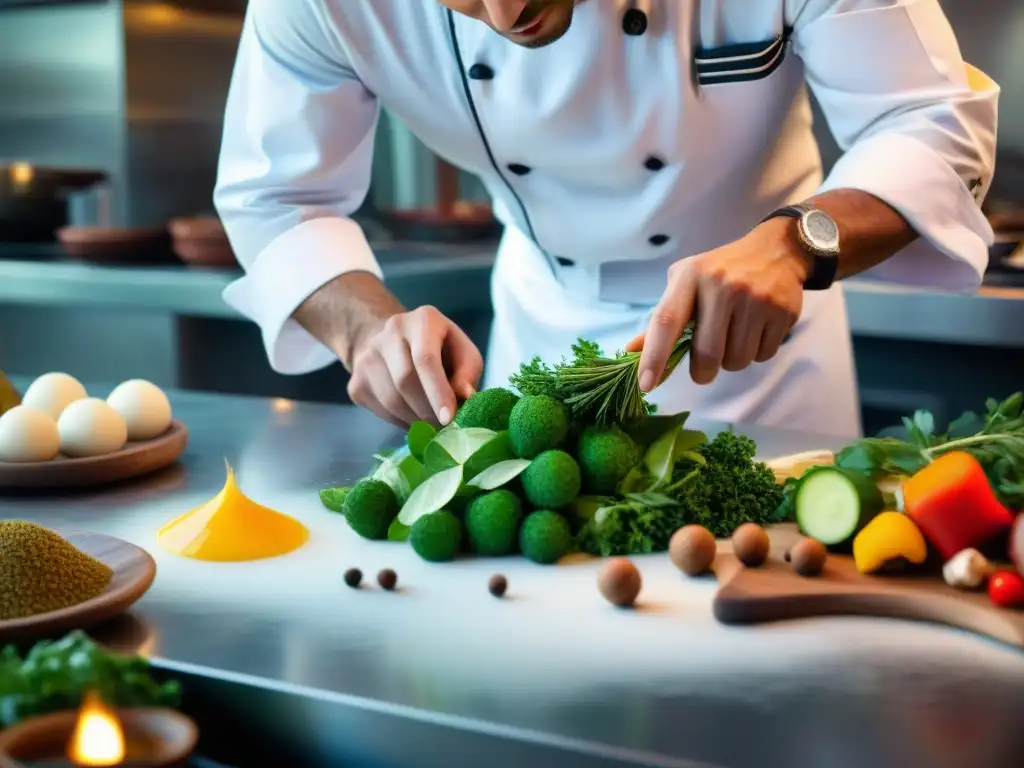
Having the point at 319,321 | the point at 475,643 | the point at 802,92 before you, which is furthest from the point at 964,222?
the point at 475,643

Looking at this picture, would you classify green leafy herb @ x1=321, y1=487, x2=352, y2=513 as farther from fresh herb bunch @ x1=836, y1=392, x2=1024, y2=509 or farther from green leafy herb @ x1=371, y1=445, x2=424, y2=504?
fresh herb bunch @ x1=836, y1=392, x2=1024, y2=509

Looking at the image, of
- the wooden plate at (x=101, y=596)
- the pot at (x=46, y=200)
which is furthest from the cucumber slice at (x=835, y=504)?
the pot at (x=46, y=200)

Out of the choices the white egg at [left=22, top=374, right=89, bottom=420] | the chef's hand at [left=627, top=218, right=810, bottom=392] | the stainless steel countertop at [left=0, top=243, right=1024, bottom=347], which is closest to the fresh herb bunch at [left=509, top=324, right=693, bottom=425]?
the chef's hand at [left=627, top=218, right=810, bottom=392]

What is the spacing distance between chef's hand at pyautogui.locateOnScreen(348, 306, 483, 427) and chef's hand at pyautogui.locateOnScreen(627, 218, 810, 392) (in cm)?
22

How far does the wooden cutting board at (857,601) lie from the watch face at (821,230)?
1.69 feet

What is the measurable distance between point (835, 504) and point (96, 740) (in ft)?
2.60

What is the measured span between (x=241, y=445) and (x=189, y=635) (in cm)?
74

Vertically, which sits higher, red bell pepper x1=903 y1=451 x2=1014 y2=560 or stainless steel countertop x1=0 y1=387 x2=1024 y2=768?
→ red bell pepper x1=903 y1=451 x2=1014 y2=560

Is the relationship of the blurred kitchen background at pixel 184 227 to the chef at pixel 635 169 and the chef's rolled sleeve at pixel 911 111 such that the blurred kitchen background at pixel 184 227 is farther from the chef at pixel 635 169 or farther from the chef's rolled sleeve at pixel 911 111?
the chef's rolled sleeve at pixel 911 111

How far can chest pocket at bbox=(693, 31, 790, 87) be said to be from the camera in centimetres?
172

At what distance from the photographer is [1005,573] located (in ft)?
3.57

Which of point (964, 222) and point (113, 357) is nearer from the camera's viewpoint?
point (964, 222)

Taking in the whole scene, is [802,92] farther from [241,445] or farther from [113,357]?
[113,357]

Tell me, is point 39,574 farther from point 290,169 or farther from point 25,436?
point 290,169
